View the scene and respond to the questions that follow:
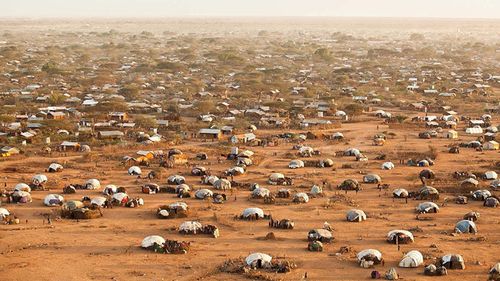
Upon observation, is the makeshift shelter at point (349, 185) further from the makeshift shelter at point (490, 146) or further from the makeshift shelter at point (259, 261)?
the makeshift shelter at point (490, 146)

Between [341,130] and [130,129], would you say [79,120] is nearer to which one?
[130,129]

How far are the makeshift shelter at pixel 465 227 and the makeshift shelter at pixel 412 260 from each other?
5.48 metres

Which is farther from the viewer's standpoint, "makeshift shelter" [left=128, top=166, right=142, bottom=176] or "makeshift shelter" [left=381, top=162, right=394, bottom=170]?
"makeshift shelter" [left=381, top=162, right=394, bottom=170]

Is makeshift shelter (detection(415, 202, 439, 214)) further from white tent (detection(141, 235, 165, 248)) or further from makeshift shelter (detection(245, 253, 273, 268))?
Answer: white tent (detection(141, 235, 165, 248))

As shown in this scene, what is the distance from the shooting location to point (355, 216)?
3569 cm

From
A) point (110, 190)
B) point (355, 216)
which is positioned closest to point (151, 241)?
point (110, 190)

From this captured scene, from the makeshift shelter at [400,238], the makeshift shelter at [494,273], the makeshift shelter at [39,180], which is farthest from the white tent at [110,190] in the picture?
the makeshift shelter at [494,273]

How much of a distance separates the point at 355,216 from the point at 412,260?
7022 millimetres

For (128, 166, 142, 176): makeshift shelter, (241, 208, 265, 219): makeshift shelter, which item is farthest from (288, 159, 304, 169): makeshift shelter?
(241, 208, 265, 219): makeshift shelter

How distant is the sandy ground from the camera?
93.4 feet

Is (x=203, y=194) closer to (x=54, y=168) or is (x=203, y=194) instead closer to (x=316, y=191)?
(x=316, y=191)

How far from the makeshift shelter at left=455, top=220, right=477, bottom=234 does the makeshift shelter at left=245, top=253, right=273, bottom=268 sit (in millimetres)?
10827

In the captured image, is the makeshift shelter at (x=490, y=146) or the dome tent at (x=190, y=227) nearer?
the dome tent at (x=190, y=227)

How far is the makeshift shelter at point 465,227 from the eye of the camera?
33.9m
